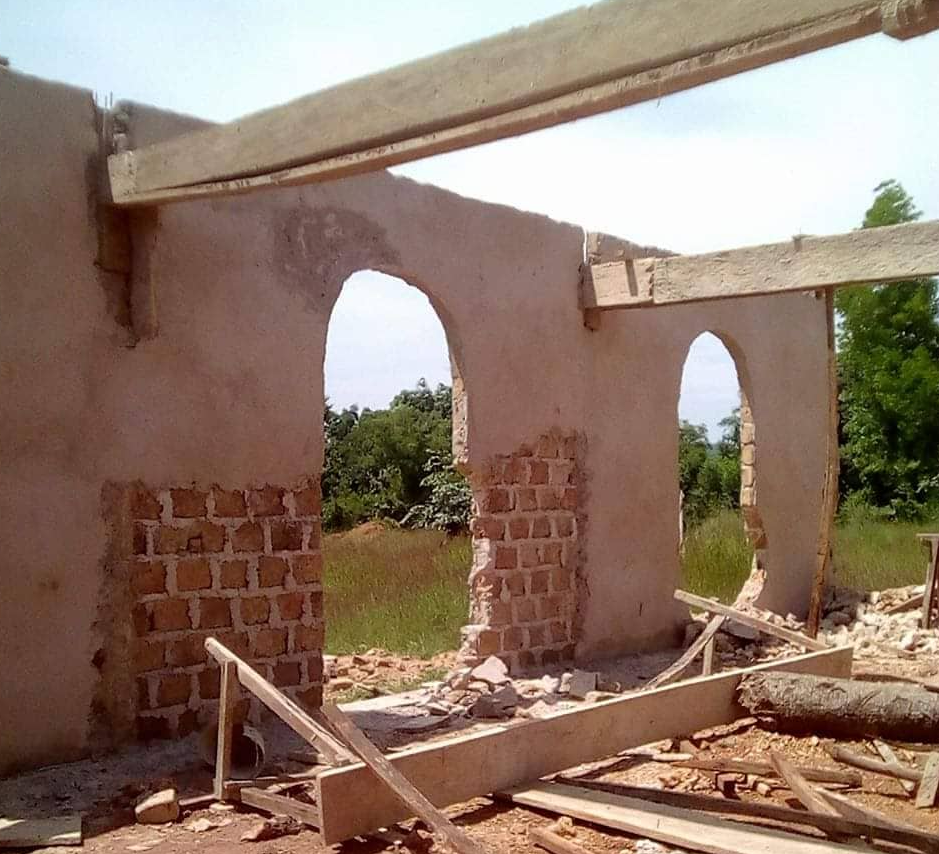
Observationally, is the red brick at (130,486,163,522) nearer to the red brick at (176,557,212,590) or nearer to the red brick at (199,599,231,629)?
the red brick at (176,557,212,590)

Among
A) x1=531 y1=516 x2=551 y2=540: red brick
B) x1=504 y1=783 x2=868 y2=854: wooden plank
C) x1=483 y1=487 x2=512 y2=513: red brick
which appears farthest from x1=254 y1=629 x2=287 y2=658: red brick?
x1=531 y1=516 x2=551 y2=540: red brick

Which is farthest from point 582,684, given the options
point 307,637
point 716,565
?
point 716,565

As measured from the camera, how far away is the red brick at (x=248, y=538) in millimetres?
5934

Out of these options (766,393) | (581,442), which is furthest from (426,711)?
(766,393)

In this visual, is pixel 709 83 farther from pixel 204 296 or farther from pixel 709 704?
pixel 709 704

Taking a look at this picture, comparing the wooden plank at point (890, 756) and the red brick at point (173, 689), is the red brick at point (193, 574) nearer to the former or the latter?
the red brick at point (173, 689)

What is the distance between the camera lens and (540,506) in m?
8.01

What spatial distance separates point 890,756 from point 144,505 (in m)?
4.11

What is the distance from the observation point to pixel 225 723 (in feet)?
15.6

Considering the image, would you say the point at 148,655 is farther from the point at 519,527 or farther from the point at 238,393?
the point at 519,527

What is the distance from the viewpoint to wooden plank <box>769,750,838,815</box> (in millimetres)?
4672

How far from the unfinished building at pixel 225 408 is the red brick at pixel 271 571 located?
0.02m

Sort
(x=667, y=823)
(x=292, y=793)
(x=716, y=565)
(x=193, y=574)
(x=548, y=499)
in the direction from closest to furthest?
(x=667, y=823) < (x=292, y=793) < (x=193, y=574) < (x=548, y=499) < (x=716, y=565)

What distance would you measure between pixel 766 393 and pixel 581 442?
9.67 ft
